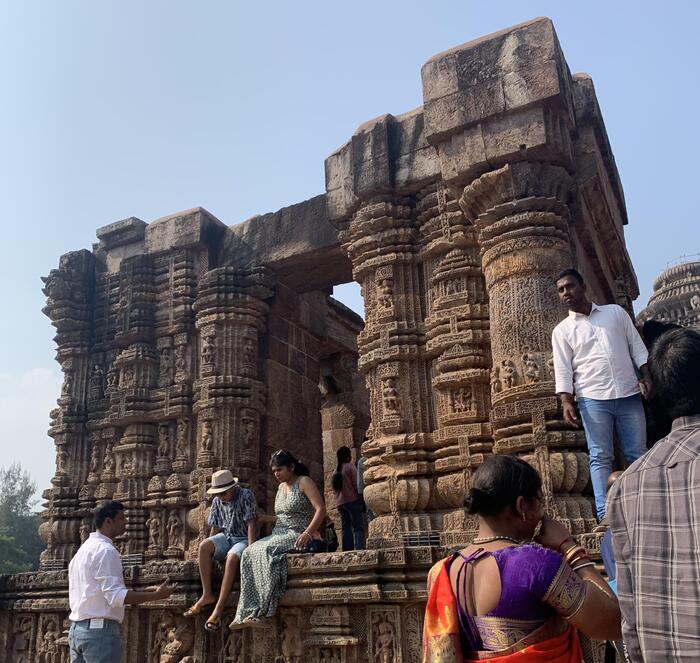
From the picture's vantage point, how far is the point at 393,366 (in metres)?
8.11

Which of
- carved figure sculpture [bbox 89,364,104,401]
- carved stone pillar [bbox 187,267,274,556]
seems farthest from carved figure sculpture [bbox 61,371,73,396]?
carved stone pillar [bbox 187,267,274,556]

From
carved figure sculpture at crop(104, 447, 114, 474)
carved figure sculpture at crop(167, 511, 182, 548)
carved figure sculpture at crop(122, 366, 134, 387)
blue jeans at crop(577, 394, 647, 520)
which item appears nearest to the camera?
blue jeans at crop(577, 394, 647, 520)

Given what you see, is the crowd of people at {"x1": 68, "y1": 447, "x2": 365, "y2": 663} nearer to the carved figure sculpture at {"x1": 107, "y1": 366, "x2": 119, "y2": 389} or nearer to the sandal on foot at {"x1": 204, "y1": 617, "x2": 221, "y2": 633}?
the sandal on foot at {"x1": 204, "y1": 617, "x2": 221, "y2": 633}

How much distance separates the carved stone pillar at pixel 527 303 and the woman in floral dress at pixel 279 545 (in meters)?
1.72

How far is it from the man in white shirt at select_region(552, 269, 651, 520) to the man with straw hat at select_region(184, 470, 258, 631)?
2.85 m

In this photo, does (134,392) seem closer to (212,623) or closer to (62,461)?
(62,461)

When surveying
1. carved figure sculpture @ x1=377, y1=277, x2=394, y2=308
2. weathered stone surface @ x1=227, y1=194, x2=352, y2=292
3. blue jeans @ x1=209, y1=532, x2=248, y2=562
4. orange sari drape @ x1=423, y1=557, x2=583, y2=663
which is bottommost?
orange sari drape @ x1=423, y1=557, x2=583, y2=663

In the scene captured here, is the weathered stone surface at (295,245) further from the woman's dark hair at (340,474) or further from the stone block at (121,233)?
the woman's dark hair at (340,474)

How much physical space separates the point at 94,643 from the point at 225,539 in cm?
177

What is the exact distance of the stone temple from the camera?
6.27 metres

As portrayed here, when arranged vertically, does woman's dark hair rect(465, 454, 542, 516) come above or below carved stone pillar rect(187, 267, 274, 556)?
below

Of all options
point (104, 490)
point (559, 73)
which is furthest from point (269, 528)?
point (559, 73)

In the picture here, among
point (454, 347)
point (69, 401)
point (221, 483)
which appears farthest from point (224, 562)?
point (69, 401)

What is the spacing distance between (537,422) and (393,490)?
6.12 feet
